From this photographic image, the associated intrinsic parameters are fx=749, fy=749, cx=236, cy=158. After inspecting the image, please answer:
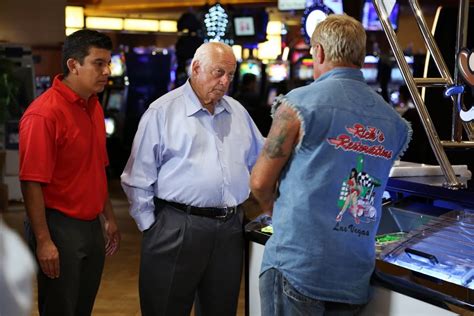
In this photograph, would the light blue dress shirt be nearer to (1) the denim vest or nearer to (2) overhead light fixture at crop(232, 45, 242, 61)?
(1) the denim vest

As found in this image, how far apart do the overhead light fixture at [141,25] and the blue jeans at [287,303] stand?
1195cm

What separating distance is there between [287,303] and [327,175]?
0.42m

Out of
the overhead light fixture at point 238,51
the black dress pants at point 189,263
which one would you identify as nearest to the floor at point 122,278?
the black dress pants at point 189,263

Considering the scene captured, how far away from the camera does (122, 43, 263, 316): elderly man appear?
9.78ft

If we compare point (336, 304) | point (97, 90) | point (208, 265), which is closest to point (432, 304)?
point (336, 304)

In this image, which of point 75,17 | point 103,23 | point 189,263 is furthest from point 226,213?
point 103,23

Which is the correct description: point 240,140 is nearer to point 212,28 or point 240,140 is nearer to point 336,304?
point 336,304

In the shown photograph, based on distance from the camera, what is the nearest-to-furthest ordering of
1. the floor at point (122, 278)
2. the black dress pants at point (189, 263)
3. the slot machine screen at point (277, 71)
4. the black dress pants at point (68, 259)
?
1. the black dress pants at point (68, 259)
2. the black dress pants at point (189, 263)
3. the floor at point (122, 278)
4. the slot machine screen at point (277, 71)

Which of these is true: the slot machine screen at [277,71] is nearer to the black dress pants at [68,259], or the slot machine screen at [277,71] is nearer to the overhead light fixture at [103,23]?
the overhead light fixture at [103,23]

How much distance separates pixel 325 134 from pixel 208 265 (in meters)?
1.07

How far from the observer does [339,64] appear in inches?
88.2

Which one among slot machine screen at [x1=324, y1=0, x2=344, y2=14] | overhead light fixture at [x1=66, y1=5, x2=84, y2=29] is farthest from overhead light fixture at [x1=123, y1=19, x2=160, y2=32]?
slot machine screen at [x1=324, y1=0, x2=344, y2=14]

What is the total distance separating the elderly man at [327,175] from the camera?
2184mm

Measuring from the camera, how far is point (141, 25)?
1414 cm
